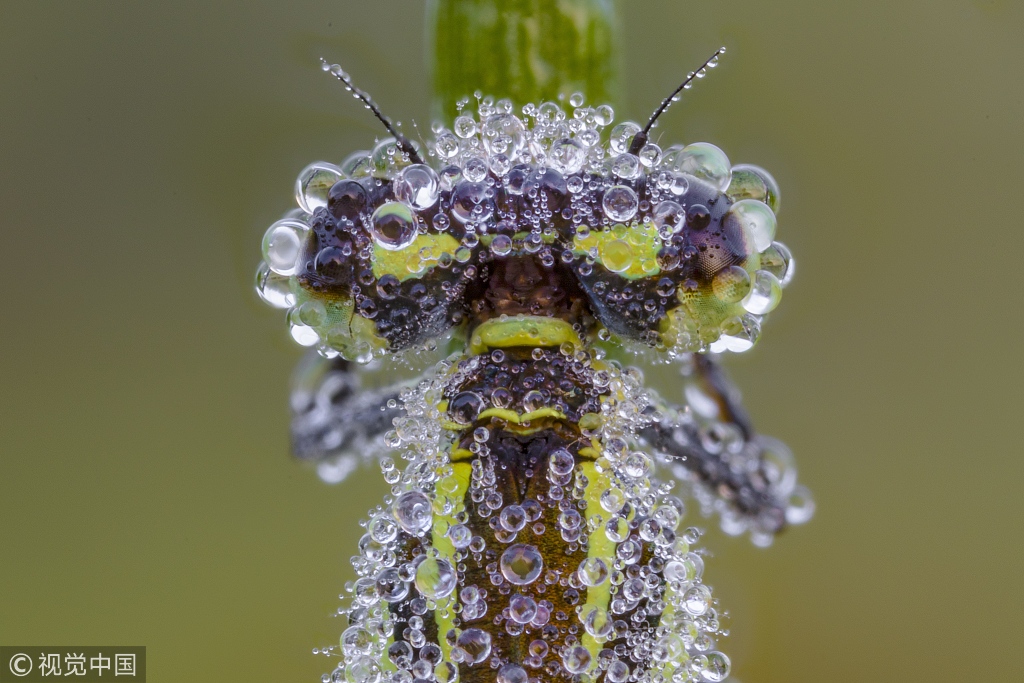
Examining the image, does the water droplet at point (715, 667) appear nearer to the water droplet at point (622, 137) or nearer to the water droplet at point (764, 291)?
the water droplet at point (764, 291)

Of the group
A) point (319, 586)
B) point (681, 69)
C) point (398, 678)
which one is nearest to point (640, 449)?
point (398, 678)

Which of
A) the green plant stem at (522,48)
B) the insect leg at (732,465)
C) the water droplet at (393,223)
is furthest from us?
the insect leg at (732,465)

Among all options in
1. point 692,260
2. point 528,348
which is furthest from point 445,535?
point 692,260

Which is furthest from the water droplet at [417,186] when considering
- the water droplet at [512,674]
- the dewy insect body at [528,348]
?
the water droplet at [512,674]

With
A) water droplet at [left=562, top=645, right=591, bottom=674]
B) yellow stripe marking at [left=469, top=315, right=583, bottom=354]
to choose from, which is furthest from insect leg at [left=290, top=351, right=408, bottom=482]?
water droplet at [left=562, top=645, right=591, bottom=674]

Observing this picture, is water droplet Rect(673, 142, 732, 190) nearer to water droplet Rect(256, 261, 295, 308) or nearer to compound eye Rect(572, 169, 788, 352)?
compound eye Rect(572, 169, 788, 352)

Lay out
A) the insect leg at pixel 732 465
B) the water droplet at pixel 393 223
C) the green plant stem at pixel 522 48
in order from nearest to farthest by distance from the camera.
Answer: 1. the water droplet at pixel 393 223
2. the green plant stem at pixel 522 48
3. the insect leg at pixel 732 465

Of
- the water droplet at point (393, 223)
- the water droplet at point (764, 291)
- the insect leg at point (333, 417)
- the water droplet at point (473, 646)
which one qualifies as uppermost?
the insect leg at point (333, 417)

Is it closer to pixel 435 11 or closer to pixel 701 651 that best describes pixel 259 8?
pixel 435 11
